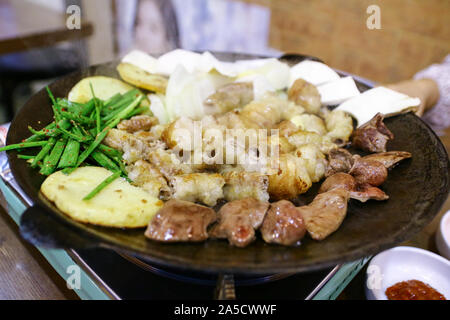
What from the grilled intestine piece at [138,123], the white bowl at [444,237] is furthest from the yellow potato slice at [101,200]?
the white bowl at [444,237]

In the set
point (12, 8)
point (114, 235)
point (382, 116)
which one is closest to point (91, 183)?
point (114, 235)

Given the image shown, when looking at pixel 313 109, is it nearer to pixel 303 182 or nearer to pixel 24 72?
pixel 303 182

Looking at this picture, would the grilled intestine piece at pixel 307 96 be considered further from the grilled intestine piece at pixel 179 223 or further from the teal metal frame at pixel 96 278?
the grilled intestine piece at pixel 179 223

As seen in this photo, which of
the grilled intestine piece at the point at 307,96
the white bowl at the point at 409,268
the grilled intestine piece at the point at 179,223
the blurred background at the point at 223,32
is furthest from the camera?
the blurred background at the point at 223,32

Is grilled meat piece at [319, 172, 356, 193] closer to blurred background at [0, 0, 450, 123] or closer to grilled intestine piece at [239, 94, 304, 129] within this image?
grilled intestine piece at [239, 94, 304, 129]

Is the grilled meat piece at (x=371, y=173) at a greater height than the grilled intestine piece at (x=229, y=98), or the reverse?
the grilled intestine piece at (x=229, y=98)
